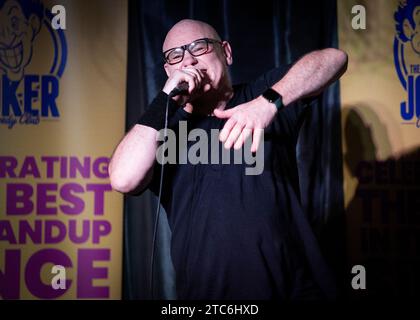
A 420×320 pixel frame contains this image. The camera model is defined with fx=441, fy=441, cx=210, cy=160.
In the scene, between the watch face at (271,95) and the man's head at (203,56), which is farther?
the man's head at (203,56)

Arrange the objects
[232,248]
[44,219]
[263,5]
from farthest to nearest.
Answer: [263,5], [44,219], [232,248]

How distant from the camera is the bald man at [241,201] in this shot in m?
1.27

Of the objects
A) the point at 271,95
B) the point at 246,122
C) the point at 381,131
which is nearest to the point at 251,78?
the point at 381,131

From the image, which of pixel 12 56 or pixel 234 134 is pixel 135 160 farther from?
pixel 12 56

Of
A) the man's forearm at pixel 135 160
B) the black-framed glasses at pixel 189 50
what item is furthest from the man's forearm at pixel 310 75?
the man's forearm at pixel 135 160

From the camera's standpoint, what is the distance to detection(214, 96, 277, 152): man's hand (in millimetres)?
1144

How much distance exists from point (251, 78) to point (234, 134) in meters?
0.93

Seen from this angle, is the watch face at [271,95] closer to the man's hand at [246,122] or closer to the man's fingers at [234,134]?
the man's hand at [246,122]

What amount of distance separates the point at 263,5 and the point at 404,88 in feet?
2.44

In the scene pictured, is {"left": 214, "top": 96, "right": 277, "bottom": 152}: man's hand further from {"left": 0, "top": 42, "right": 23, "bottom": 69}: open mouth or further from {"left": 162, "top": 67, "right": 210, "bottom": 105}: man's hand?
{"left": 0, "top": 42, "right": 23, "bottom": 69}: open mouth

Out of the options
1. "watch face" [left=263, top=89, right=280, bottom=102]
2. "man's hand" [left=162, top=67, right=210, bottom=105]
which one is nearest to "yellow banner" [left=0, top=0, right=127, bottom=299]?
"man's hand" [left=162, top=67, right=210, bottom=105]
